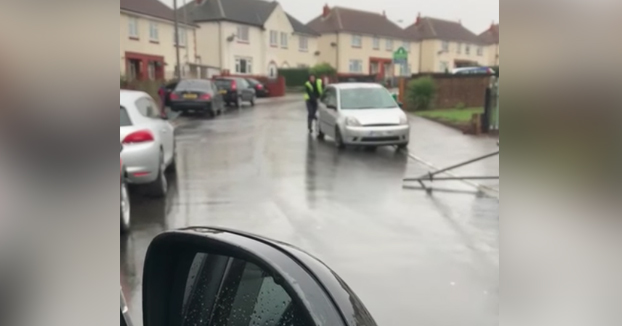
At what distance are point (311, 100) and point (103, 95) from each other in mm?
11936

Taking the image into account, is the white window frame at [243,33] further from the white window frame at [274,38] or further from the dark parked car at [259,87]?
the dark parked car at [259,87]

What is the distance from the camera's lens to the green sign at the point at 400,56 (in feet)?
26.7

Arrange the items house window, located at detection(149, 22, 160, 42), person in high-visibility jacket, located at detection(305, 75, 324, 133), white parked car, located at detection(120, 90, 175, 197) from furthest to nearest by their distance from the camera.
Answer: person in high-visibility jacket, located at detection(305, 75, 324, 133), house window, located at detection(149, 22, 160, 42), white parked car, located at detection(120, 90, 175, 197)

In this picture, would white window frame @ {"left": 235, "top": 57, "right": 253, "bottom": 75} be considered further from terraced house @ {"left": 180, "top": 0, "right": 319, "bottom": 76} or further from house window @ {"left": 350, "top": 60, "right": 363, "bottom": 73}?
house window @ {"left": 350, "top": 60, "right": 363, "bottom": 73}

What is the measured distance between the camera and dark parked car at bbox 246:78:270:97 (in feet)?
63.2

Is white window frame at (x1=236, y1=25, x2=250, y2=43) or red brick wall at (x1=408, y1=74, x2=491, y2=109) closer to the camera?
red brick wall at (x1=408, y1=74, x2=491, y2=109)

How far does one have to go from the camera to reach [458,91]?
1385 centimetres

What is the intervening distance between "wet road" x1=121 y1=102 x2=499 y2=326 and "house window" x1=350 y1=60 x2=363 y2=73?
277 centimetres

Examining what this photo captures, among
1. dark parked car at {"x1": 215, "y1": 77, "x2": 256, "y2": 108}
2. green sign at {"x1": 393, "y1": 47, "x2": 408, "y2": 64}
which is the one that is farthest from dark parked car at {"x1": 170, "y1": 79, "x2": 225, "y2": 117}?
green sign at {"x1": 393, "y1": 47, "x2": 408, "y2": 64}

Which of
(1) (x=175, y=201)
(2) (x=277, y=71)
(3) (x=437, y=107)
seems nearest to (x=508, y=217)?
(1) (x=175, y=201)

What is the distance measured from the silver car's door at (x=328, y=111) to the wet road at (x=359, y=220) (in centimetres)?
70

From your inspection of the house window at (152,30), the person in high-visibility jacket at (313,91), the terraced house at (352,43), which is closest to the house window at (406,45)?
the house window at (152,30)

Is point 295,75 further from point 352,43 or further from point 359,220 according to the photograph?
point 359,220

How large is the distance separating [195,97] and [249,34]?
338cm
